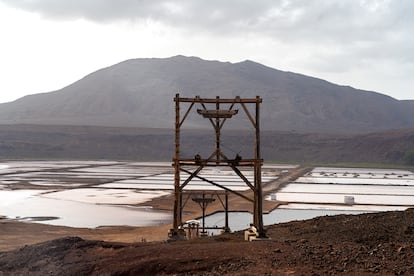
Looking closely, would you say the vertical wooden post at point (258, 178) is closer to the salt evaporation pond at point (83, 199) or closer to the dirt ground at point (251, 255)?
the dirt ground at point (251, 255)

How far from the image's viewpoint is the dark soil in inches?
351

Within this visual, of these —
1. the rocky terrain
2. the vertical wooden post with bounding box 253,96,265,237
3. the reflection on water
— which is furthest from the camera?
the rocky terrain

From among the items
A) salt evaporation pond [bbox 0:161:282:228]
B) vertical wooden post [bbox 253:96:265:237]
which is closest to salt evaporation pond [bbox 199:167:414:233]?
salt evaporation pond [bbox 0:161:282:228]

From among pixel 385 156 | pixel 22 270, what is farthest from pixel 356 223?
pixel 385 156

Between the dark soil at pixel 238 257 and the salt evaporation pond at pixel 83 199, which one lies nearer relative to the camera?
the dark soil at pixel 238 257

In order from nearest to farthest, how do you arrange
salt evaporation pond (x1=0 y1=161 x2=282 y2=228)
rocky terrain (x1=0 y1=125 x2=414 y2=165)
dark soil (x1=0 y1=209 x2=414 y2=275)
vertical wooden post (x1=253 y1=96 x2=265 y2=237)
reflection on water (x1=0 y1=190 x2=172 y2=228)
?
dark soil (x1=0 y1=209 x2=414 y2=275)
vertical wooden post (x1=253 y1=96 x2=265 y2=237)
reflection on water (x1=0 y1=190 x2=172 y2=228)
salt evaporation pond (x1=0 y1=161 x2=282 y2=228)
rocky terrain (x1=0 y1=125 x2=414 y2=165)

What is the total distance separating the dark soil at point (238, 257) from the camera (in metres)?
8.91

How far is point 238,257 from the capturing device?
32.0 feet

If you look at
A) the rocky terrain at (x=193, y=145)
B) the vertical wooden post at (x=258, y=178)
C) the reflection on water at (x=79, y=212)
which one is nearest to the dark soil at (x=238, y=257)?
the vertical wooden post at (x=258, y=178)

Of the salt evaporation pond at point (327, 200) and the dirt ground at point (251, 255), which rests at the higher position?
the dirt ground at point (251, 255)

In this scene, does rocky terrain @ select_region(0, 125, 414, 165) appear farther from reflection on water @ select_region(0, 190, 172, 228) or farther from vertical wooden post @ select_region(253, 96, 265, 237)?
vertical wooden post @ select_region(253, 96, 265, 237)

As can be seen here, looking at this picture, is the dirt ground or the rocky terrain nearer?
the dirt ground

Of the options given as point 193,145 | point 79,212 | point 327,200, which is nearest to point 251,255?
point 79,212

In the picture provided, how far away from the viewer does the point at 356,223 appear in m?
14.6
